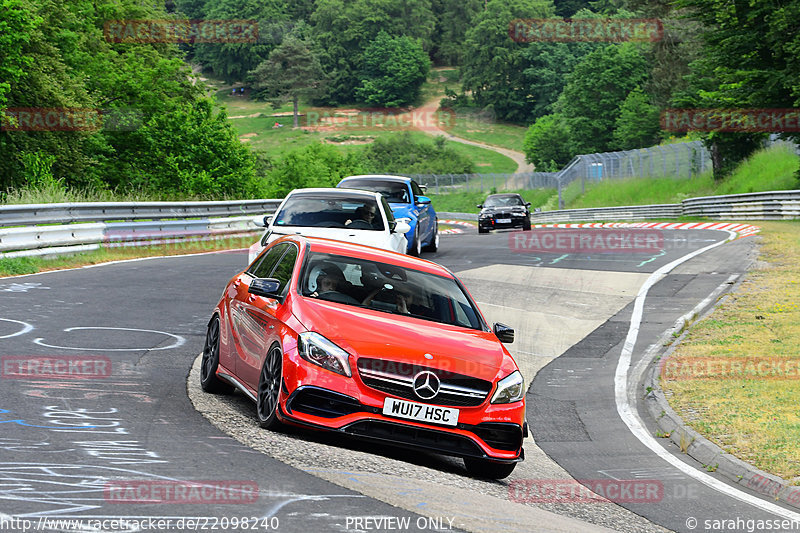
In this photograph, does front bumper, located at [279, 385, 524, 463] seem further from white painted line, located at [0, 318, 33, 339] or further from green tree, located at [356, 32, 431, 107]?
green tree, located at [356, 32, 431, 107]

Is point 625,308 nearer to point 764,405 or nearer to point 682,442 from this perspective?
point 764,405

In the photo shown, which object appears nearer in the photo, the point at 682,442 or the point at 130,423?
the point at 130,423

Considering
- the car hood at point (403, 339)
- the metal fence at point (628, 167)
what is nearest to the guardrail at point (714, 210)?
the metal fence at point (628, 167)

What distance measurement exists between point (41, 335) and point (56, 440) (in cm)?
487

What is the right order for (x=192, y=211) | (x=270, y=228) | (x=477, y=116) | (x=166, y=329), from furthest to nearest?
(x=477, y=116) < (x=192, y=211) < (x=270, y=228) < (x=166, y=329)

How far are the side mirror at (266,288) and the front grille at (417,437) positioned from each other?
4.94 feet

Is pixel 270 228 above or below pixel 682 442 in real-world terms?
above

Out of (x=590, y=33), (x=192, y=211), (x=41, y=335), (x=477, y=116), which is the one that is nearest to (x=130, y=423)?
(x=41, y=335)

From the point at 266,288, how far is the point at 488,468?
2243 mm

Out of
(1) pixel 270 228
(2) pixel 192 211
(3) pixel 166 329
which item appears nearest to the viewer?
(3) pixel 166 329

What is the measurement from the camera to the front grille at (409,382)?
278 inches

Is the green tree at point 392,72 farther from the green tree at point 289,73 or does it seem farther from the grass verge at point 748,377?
the grass verge at point 748,377

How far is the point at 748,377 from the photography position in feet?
39.8

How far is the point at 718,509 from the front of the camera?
7430 millimetres
